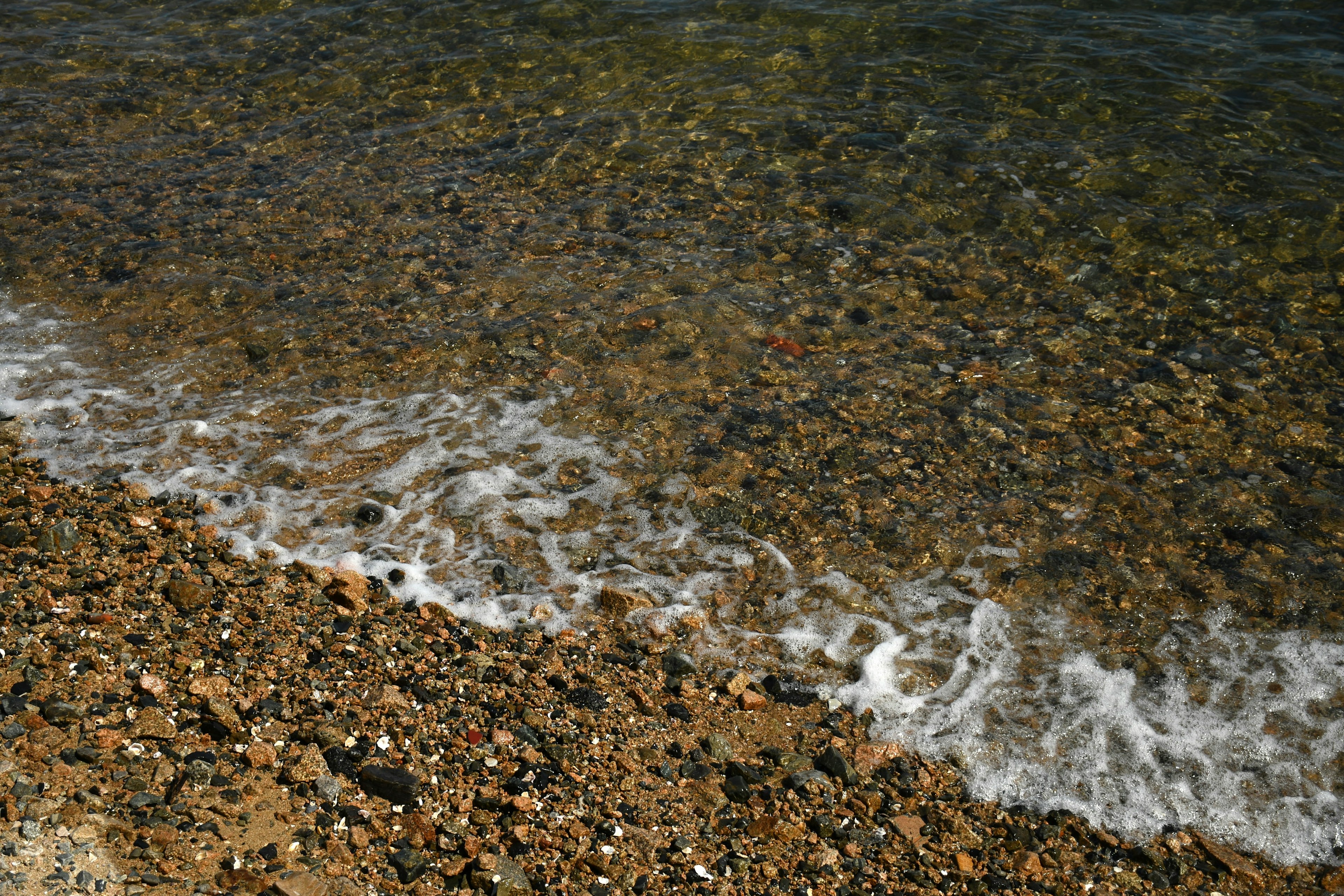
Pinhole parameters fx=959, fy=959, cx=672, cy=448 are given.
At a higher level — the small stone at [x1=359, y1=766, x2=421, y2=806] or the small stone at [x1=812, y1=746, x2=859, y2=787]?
the small stone at [x1=359, y1=766, x2=421, y2=806]

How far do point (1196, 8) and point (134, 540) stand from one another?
11.3 metres

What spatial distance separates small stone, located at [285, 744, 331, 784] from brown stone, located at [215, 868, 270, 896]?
397mm

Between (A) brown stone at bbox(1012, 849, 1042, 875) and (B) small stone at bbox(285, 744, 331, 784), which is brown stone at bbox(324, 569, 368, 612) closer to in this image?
(B) small stone at bbox(285, 744, 331, 784)

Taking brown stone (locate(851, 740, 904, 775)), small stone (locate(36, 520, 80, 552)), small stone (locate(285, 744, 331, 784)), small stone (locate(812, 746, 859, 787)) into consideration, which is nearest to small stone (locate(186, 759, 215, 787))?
small stone (locate(285, 744, 331, 784))

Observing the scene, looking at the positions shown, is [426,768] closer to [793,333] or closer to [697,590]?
[697,590]

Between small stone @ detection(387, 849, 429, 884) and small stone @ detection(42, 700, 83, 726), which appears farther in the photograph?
small stone @ detection(42, 700, 83, 726)

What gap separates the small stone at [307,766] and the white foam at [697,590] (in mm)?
1045

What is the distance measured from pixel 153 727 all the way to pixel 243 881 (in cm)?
79

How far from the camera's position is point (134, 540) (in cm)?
449

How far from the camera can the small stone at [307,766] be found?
11.1 ft

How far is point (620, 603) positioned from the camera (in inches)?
178

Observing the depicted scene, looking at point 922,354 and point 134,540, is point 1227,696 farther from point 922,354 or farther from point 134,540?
point 134,540

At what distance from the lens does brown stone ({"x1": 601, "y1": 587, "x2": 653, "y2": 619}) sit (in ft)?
14.8

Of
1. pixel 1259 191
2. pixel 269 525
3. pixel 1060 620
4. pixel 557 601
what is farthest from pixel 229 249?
pixel 1259 191
